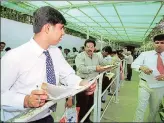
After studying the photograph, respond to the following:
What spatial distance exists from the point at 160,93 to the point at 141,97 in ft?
0.83

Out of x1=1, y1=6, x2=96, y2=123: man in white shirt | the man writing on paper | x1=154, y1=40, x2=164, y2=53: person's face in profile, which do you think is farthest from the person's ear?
x1=154, y1=40, x2=164, y2=53: person's face in profile

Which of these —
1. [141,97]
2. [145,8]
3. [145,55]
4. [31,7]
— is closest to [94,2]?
[145,8]

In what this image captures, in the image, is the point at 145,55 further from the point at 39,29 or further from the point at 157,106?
the point at 39,29

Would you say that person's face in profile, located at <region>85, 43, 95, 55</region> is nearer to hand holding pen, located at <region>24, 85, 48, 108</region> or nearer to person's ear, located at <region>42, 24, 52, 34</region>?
person's ear, located at <region>42, 24, 52, 34</region>

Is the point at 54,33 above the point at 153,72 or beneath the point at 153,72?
above

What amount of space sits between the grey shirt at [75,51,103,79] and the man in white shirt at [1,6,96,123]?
4.32 ft

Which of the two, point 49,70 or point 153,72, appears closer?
point 49,70

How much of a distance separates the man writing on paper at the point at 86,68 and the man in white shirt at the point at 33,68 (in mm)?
1328

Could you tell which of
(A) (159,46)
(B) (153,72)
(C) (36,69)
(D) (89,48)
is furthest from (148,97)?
(C) (36,69)

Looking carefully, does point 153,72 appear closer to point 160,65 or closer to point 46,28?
point 160,65

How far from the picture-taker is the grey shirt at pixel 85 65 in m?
2.67

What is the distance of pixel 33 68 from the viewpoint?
1.15m

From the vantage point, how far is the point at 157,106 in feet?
8.28

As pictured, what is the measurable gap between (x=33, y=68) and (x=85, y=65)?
1719 millimetres
